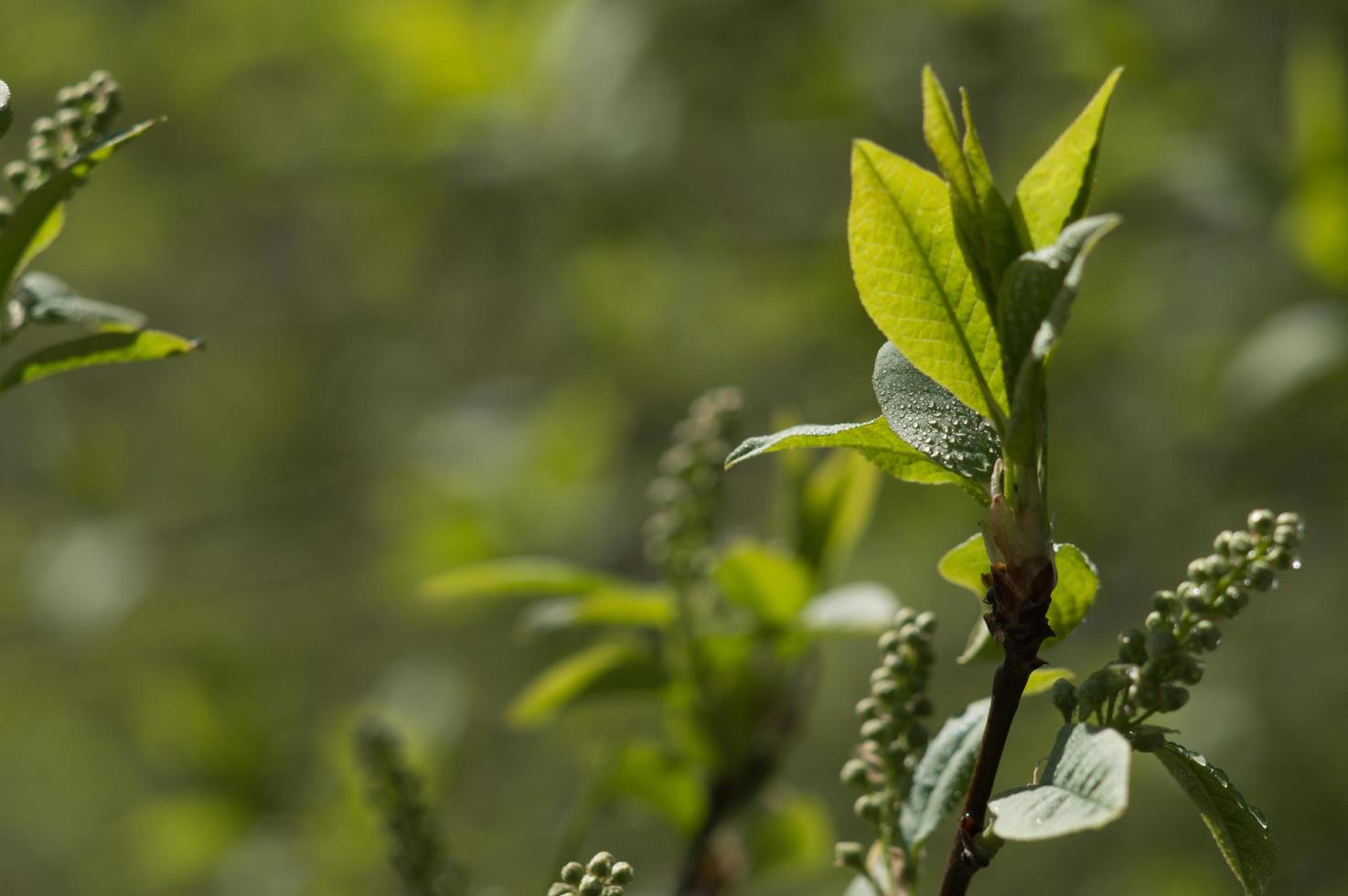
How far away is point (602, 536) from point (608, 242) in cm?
78

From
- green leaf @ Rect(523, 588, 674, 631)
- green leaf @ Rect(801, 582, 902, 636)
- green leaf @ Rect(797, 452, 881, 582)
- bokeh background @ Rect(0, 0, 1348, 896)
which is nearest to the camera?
green leaf @ Rect(801, 582, 902, 636)

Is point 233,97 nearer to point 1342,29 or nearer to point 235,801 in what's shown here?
point 235,801

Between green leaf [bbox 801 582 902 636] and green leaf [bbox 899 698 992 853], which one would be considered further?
green leaf [bbox 801 582 902 636]

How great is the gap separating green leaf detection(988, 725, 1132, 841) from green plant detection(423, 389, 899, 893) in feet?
1.78

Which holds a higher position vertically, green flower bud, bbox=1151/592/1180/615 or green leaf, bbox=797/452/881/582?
green leaf, bbox=797/452/881/582

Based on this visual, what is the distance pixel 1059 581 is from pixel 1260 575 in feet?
0.41

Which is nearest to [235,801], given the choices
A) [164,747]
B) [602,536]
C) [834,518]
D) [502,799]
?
[164,747]

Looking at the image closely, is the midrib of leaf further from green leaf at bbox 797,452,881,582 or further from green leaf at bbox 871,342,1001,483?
green leaf at bbox 797,452,881,582

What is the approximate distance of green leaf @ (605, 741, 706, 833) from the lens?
1.45 metres

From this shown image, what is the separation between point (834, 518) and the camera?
1578 mm

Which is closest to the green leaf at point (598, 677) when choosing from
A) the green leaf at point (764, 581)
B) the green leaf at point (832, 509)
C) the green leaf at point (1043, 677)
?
the green leaf at point (764, 581)

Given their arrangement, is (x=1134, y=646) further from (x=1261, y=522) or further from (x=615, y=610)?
(x=615, y=610)

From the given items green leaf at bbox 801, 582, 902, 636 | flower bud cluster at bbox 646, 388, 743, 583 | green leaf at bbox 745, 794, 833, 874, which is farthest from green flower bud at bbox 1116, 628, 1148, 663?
green leaf at bbox 745, 794, 833, 874

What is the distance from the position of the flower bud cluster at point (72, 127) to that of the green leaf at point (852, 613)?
777 millimetres
